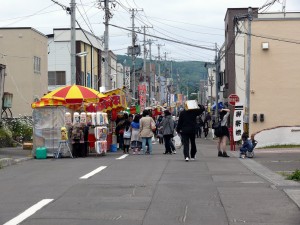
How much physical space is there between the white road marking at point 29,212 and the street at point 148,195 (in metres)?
0.02

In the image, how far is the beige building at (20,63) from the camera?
1683 inches

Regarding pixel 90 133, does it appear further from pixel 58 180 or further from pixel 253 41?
pixel 253 41

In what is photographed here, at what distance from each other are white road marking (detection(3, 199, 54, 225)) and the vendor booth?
11.6m

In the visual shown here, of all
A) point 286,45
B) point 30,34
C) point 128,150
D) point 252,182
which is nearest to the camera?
point 252,182

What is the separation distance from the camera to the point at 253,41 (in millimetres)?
35219

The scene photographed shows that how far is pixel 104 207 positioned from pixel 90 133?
44.7 feet

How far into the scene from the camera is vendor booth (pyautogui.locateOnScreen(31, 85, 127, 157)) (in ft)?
74.5

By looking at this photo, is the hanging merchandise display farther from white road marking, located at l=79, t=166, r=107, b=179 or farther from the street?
white road marking, located at l=79, t=166, r=107, b=179

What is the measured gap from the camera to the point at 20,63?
42.9 meters

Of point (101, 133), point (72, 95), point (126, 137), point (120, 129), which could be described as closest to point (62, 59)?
point (120, 129)

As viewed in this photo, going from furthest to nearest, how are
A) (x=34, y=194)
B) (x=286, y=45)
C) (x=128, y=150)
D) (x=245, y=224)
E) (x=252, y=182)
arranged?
(x=286, y=45)
(x=128, y=150)
(x=252, y=182)
(x=34, y=194)
(x=245, y=224)

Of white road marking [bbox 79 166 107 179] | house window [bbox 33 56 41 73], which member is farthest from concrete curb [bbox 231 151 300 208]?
house window [bbox 33 56 41 73]

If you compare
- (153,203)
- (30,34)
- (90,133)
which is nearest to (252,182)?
(153,203)

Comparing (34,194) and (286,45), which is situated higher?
(286,45)
